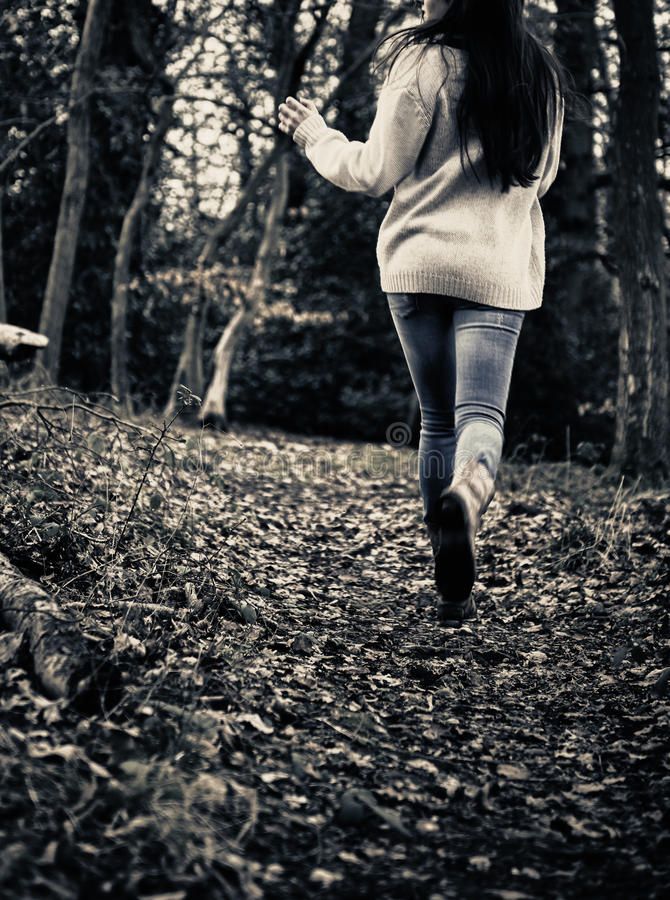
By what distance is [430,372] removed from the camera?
10.3 ft

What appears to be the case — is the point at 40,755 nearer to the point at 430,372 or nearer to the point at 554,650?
the point at 430,372

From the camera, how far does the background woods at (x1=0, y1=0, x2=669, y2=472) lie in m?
7.48

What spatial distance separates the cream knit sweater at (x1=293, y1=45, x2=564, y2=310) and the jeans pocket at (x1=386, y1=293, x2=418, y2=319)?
51mm

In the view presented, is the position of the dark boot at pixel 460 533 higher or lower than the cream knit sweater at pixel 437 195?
lower

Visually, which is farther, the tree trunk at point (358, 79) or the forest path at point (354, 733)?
the tree trunk at point (358, 79)

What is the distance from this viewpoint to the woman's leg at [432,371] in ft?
9.91

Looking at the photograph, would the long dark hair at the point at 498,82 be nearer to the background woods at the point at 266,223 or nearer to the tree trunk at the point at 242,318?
the background woods at the point at 266,223

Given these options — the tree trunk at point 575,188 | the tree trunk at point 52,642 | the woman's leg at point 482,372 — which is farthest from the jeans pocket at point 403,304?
the tree trunk at point 575,188

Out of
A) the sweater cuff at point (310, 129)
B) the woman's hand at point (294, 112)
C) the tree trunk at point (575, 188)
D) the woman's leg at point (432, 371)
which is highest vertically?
the tree trunk at point (575, 188)

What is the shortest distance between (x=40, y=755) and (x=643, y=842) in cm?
140

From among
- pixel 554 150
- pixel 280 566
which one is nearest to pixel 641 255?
pixel 280 566

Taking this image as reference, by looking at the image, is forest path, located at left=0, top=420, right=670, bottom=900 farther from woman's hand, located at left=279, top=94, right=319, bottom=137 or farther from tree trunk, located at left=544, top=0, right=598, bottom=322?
tree trunk, located at left=544, top=0, right=598, bottom=322

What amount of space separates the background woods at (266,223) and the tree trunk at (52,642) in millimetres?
5787

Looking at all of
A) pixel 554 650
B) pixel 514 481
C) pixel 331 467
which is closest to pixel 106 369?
pixel 331 467
